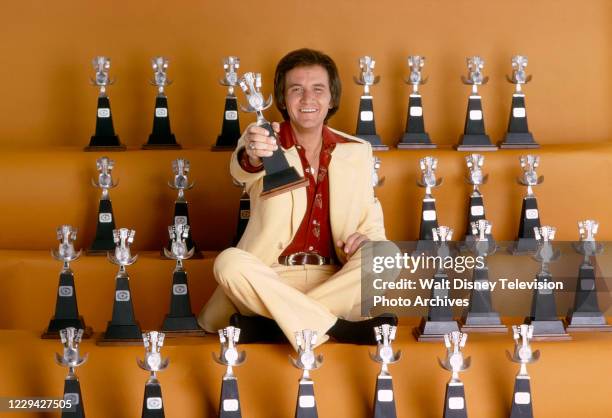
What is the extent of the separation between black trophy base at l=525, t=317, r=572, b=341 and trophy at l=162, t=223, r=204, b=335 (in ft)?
2.99

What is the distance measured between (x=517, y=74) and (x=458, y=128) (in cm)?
30

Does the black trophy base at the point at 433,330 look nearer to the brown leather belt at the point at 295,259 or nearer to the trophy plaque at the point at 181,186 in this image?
the brown leather belt at the point at 295,259

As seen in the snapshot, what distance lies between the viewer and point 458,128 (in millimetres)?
4234

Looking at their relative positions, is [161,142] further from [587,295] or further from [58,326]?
[587,295]

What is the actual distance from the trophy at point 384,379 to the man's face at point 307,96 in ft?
2.02

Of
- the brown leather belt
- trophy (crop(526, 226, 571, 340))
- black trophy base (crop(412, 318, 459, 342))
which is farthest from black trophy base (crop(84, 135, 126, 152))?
trophy (crop(526, 226, 571, 340))

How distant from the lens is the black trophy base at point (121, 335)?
3.29 meters

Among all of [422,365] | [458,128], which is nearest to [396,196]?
[458,128]

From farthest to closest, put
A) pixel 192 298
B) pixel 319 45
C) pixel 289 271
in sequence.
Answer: pixel 319 45, pixel 192 298, pixel 289 271

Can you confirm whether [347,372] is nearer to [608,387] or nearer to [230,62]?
[608,387]

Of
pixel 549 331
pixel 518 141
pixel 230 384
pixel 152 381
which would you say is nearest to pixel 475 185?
pixel 518 141

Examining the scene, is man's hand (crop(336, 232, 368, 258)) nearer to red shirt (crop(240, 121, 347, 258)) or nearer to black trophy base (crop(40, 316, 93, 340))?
red shirt (crop(240, 121, 347, 258))

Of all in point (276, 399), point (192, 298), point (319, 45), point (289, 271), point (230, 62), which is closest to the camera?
point (276, 399)

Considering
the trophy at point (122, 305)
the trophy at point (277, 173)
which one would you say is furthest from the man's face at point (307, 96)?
the trophy at point (122, 305)
